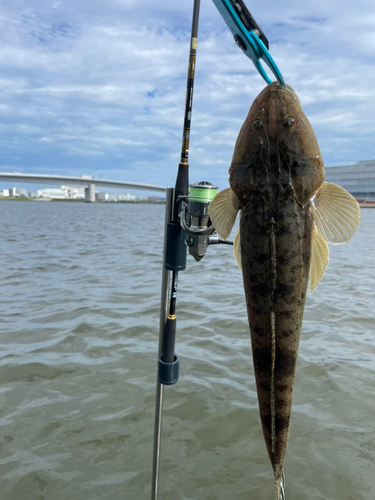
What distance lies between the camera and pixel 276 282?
5.85 feet

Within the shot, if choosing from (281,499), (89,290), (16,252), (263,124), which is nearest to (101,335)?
(89,290)

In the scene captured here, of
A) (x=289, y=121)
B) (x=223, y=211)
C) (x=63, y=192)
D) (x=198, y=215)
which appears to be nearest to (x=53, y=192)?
(x=63, y=192)

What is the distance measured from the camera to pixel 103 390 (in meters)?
5.03

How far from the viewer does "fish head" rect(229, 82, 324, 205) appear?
5.70ft

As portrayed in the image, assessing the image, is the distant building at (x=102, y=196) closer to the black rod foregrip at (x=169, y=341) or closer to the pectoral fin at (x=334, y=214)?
the black rod foregrip at (x=169, y=341)

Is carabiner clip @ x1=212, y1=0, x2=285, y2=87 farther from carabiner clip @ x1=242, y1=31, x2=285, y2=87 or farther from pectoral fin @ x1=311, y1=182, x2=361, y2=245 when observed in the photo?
pectoral fin @ x1=311, y1=182, x2=361, y2=245

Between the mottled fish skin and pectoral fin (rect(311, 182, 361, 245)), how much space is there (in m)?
0.06

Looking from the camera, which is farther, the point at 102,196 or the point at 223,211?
the point at 102,196

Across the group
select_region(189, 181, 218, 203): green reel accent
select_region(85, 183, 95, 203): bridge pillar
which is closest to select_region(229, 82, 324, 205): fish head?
select_region(189, 181, 218, 203): green reel accent

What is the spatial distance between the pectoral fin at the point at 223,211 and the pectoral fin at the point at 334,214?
1.22 feet

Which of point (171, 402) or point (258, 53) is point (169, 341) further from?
point (258, 53)

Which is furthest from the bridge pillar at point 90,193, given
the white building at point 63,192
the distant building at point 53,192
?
the distant building at point 53,192

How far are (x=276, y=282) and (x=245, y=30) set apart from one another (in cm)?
104

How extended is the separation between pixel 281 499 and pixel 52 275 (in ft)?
33.3
